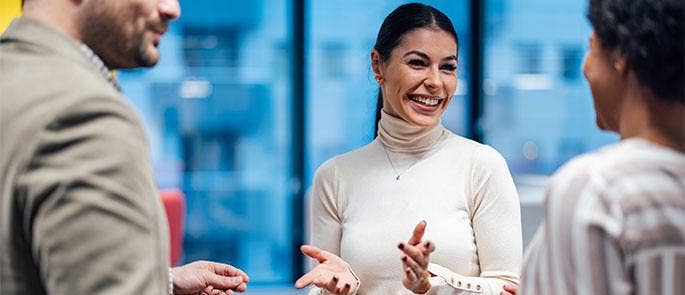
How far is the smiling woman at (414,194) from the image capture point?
215cm

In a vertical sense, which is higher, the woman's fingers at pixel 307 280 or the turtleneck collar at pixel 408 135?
the turtleneck collar at pixel 408 135

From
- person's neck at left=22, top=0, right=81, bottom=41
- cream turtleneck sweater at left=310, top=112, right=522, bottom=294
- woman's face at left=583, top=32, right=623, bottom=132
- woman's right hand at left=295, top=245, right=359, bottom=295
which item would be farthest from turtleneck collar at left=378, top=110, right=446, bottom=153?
person's neck at left=22, top=0, right=81, bottom=41

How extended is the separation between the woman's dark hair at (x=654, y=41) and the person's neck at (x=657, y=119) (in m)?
0.01

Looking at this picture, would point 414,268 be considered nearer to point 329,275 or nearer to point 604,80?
point 329,275

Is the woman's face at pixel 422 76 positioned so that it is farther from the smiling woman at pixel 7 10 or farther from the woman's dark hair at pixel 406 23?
the smiling woman at pixel 7 10

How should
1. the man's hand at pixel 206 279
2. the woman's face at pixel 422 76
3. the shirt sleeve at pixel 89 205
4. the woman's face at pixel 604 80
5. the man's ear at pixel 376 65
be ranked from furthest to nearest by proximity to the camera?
1. the man's ear at pixel 376 65
2. the woman's face at pixel 422 76
3. the man's hand at pixel 206 279
4. the woman's face at pixel 604 80
5. the shirt sleeve at pixel 89 205

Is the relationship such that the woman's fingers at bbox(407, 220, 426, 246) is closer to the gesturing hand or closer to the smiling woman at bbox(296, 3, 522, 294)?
the gesturing hand

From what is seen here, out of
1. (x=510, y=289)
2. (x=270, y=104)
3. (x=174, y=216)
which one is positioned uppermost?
(x=510, y=289)

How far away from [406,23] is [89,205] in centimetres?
141

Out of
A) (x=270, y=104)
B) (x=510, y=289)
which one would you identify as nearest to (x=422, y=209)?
(x=510, y=289)

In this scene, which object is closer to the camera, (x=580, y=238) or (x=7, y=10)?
(x=580, y=238)

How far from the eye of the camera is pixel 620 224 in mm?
1118

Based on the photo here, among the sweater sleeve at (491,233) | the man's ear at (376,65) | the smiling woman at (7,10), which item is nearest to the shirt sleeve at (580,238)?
the sweater sleeve at (491,233)

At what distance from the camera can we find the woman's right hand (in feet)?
6.72
